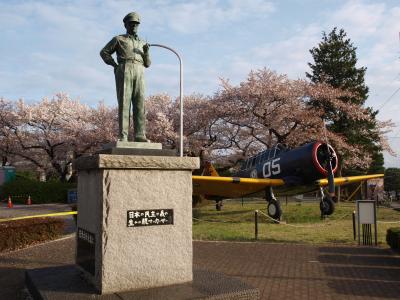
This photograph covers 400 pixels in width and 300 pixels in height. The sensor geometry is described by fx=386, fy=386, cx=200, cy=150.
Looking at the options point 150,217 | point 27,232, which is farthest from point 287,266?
point 27,232

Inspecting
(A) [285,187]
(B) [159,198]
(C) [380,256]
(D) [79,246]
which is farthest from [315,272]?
(A) [285,187]

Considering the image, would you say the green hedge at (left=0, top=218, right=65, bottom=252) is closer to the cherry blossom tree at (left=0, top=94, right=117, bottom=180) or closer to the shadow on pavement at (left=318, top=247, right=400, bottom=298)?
the shadow on pavement at (left=318, top=247, right=400, bottom=298)

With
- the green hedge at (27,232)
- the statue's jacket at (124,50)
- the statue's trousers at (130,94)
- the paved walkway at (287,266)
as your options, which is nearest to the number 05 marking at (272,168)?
the paved walkway at (287,266)

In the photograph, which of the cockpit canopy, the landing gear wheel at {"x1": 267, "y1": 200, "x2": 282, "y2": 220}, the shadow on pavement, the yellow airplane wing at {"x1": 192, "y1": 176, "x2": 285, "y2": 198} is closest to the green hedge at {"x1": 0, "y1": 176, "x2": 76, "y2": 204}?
the yellow airplane wing at {"x1": 192, "y1": 176, "x2": 285, "y2": 198}

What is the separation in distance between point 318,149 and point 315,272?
10.1m

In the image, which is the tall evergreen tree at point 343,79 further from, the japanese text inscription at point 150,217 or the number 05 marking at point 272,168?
the japanese text inscription at point 150,217

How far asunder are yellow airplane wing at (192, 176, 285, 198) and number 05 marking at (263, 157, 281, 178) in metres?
0.62

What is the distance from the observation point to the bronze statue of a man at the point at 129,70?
19.3 feet

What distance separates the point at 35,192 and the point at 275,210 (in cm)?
2419

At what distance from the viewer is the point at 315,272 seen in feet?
24.8

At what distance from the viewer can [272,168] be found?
17953mm

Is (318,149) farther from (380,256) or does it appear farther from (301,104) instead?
(301,104)

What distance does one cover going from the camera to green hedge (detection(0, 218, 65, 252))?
33.3 ft

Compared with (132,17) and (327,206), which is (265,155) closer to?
(327,206)
